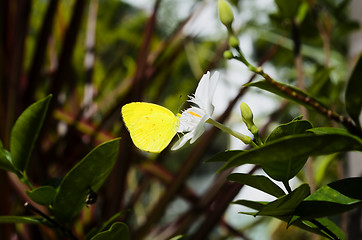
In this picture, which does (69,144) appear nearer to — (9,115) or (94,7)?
(9,115)

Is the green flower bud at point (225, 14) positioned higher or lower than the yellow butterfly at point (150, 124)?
higher

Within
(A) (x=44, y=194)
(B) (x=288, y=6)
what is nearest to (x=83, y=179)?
(A) (x=44, y=194)

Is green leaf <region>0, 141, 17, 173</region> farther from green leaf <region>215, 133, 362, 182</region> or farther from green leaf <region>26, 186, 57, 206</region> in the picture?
green leaf <region>215, 133, 362, 182</region>

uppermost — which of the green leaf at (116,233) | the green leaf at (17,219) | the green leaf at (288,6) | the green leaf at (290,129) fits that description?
the green leaf at (288,6)

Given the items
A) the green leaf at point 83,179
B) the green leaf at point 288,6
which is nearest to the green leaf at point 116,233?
the green leaf at point 83,179

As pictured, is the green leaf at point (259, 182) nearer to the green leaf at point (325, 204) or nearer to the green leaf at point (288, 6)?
the green leaf at point (325, 204)

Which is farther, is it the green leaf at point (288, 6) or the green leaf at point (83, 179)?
the green leaf at point (288, 6)

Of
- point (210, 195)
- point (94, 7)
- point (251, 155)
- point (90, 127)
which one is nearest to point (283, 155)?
point (251, 155)

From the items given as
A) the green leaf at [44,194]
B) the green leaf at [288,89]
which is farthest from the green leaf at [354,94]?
the green leaf at [44,194]
